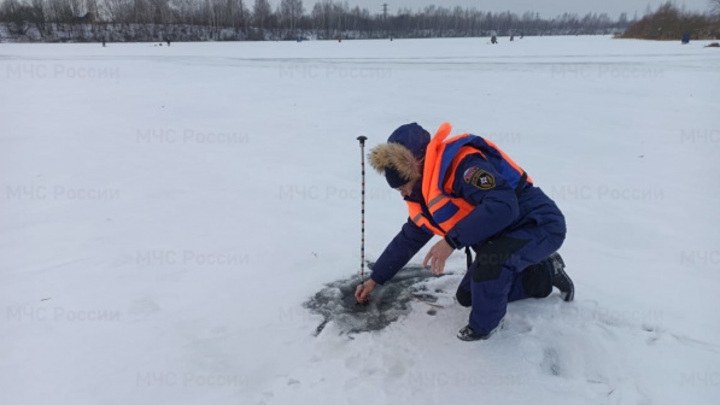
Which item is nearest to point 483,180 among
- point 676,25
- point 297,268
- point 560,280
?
point 560,280

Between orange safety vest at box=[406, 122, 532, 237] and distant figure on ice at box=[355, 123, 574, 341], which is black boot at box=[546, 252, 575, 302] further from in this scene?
orange safety vest at box=[406, 122, 532, 237]

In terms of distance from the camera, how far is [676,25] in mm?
37281

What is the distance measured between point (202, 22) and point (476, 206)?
81618mm

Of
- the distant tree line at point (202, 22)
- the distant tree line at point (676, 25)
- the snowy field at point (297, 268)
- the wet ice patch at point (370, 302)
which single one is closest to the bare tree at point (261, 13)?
the distant tree line at point (202, 22)

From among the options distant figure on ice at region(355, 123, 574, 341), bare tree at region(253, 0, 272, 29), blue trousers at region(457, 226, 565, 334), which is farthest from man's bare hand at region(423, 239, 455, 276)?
bare tree at region(253, 0, 272, 29)

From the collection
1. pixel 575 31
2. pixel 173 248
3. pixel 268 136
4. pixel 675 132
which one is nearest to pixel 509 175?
pixel 173 248

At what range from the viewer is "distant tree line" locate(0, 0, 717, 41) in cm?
5931

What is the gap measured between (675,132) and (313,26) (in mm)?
85602

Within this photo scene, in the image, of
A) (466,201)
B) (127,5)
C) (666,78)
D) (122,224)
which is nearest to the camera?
(466,201)

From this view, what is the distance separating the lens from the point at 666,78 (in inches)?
500

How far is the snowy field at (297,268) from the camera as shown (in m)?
2.37

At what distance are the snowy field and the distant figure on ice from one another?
0.44m

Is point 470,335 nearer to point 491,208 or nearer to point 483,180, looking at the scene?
point 491,208

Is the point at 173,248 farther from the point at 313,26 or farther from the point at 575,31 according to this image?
the point at 575,31
